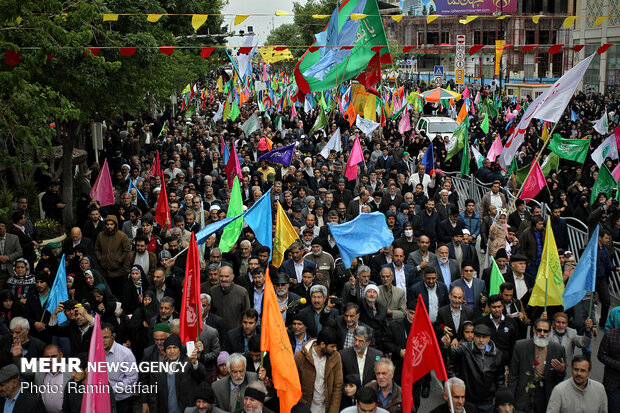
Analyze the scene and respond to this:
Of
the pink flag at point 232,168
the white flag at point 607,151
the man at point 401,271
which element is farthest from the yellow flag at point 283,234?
the white flag at point 607,151

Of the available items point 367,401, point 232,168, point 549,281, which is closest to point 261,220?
point 549,281

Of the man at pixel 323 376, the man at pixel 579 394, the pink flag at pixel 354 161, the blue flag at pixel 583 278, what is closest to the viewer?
the man at pixel 579 394

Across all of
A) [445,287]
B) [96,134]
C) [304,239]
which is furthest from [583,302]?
[96,134]

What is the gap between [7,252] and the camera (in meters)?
9.72

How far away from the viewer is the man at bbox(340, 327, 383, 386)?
6387 mm

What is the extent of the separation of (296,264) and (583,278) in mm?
3396

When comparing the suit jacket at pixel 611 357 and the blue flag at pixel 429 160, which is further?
the blue flag at pixel 429 160

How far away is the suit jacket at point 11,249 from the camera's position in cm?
972

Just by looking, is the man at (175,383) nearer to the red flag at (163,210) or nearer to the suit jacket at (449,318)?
the suit jacket at (449,318)

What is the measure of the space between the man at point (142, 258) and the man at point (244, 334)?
257 cm

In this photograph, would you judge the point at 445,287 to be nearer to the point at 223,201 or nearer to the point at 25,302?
the point at 25,302

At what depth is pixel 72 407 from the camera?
5.81 meters

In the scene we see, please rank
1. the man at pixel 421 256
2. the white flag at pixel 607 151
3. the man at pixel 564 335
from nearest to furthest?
the man at pixel 564 335
the man at pixel 421 256
the white flag at pixel 607 151

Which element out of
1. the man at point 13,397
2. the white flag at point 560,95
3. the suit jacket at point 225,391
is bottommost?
the suit jacket at point 225,391
